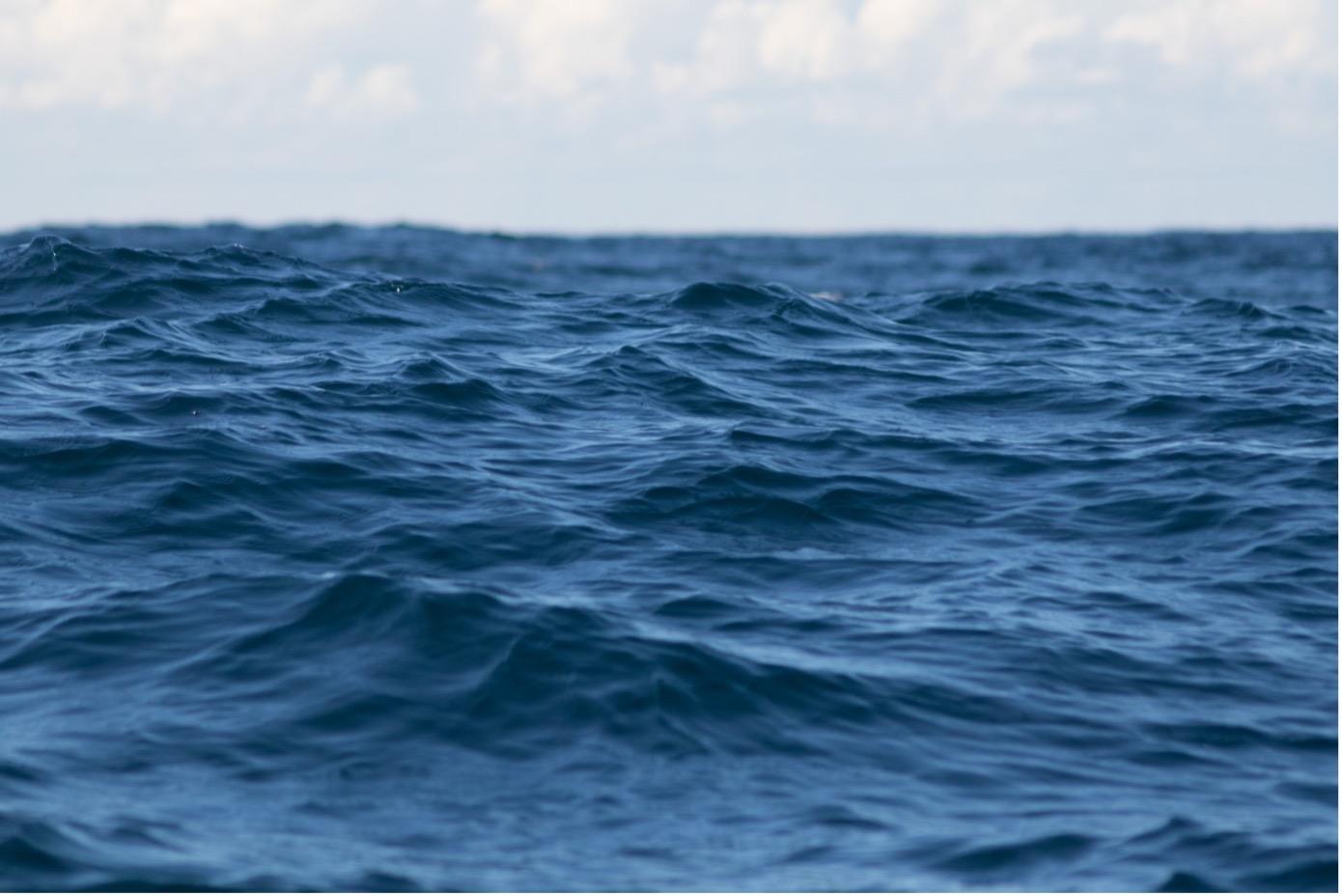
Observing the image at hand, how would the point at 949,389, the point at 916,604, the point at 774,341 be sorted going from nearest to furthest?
the point at 916,604 → the point at 949,389 → the point at 774,341

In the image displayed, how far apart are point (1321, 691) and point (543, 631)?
21.2ft

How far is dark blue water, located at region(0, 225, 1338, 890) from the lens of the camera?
10906 millimetres

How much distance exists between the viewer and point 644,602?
14.8 metres

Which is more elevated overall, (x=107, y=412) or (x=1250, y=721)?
(x=107, y=412)

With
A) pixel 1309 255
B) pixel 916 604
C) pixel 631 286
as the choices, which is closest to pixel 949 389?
pixel 916 604

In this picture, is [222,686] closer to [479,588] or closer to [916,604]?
[479,588]

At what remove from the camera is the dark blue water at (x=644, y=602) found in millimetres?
10906

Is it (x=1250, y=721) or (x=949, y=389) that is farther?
(x=949, y=389)

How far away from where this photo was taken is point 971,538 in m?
17.1

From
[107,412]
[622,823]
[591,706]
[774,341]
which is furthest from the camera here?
[774,341]

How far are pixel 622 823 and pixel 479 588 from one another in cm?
396

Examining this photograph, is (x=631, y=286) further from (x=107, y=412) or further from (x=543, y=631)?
(x=543, y=631)

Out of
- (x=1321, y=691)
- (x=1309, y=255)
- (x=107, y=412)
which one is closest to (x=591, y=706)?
(x=1321, y=691)

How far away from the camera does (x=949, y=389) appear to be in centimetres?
2345
